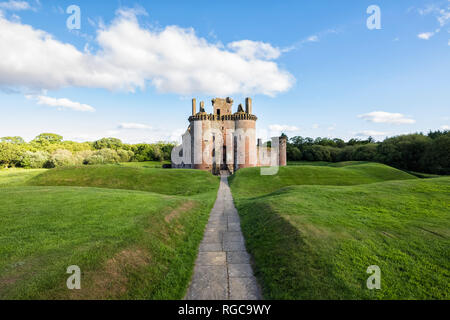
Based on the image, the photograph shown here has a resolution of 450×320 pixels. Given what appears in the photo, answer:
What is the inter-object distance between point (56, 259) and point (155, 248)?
2.57 metres

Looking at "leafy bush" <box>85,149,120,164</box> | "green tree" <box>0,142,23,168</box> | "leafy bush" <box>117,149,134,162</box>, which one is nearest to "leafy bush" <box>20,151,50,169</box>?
"green tree" <box>0,142,23,168</box>

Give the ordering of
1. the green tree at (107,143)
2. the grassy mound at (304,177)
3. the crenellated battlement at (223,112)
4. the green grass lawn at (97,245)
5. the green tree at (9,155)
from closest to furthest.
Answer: the green grass lawn at (97,245)
the grassy mound at (304,177)
the crenellated battlement at (223,112)
the green tree at (9,155)
the green tree at (107,143)

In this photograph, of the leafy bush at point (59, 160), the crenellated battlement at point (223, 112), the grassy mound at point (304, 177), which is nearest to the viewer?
the grassy mound at point (304, 177)

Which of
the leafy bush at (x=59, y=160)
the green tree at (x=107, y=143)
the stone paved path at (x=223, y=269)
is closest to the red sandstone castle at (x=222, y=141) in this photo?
the stone paved path at (x=223, y=269)

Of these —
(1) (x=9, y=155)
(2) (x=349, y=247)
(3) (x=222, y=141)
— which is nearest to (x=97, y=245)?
(2) (x=349, y=247)

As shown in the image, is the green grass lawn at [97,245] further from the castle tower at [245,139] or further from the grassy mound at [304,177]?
the castle tower at [245,139]

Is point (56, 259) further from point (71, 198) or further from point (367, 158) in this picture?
point (367, 158)

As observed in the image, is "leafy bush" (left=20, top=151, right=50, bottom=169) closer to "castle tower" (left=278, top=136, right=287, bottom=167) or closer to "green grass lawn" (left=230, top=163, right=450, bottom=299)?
"castle tower" (left=278, top=136, right=287, bottom=167)

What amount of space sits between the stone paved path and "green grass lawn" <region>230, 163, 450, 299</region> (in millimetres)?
355

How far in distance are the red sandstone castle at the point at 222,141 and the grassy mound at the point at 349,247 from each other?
2813 cm

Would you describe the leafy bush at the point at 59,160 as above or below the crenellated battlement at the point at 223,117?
below

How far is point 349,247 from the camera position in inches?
232

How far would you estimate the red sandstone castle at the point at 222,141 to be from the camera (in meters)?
38.5

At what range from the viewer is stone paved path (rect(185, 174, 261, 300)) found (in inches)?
187
